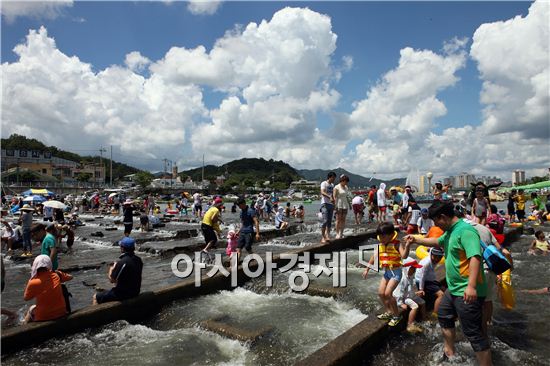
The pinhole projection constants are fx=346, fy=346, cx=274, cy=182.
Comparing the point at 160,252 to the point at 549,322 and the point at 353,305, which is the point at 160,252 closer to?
the point at 353,305

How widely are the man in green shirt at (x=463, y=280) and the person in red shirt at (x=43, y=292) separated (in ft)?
18.6

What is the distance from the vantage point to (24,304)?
24.6 ft

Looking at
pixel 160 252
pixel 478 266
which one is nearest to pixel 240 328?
pixel 478 266

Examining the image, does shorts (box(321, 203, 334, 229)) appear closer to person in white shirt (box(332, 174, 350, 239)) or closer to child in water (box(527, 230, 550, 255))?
person in white shirt (box(332, 174, 350, 239))

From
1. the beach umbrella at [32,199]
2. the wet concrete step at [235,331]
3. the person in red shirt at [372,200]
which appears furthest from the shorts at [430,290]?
the beach umbrella at [32,199]

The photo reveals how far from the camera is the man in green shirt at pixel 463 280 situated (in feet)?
12.0

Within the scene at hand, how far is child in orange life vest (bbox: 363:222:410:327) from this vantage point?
5281 mm

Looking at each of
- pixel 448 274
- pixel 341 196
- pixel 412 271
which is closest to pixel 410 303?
pixel 412 271

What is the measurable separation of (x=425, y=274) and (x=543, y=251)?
8574mm

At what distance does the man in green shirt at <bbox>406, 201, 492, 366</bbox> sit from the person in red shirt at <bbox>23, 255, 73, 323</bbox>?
18.6ft

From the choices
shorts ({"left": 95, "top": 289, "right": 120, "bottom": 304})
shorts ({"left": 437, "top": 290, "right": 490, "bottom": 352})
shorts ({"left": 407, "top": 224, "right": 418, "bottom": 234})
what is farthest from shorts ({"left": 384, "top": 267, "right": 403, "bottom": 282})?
shorts ({"left": 407, "top": 224, "right": 418, "bottom": 234})

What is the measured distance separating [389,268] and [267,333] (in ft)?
7.16

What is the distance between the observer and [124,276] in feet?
20.7

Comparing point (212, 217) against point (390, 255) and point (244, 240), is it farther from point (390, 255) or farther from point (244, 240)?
point (390, 255)
